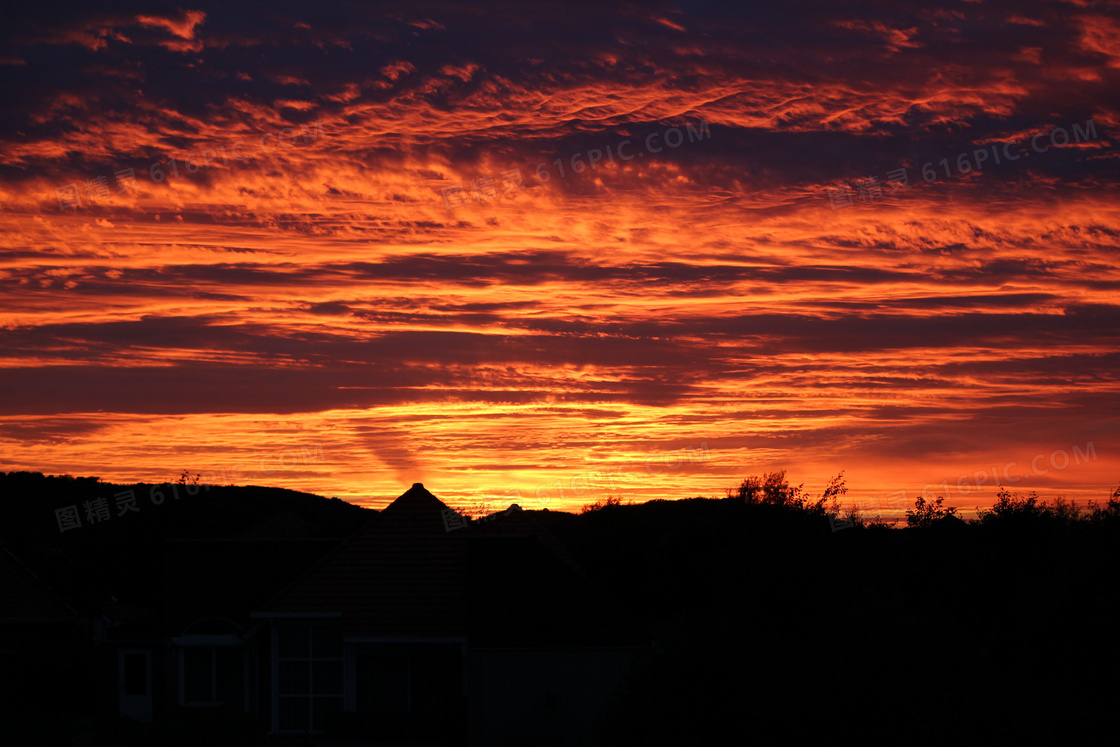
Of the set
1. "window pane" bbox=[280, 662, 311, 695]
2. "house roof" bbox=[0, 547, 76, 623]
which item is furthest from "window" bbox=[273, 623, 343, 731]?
"house roof" bbox=[0, 547, 76, 623]

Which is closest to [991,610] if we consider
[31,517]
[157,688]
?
[157,688]

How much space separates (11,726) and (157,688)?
750cm

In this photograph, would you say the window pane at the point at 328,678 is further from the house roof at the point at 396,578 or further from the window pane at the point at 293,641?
the house roof at the point at 396,578

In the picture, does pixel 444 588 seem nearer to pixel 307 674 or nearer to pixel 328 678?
pixel 328 678

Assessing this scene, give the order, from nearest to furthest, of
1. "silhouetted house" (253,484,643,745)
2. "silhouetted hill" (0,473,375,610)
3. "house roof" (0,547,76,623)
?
"silhouetted house" (253,484,643,745), "house roof" (0,547,76,623), "silhouetted hill" (0,473,375,610)

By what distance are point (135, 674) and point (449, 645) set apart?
48.4ft

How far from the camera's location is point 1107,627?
72.8 feet

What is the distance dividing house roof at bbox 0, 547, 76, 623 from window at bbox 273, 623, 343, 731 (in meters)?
13.8

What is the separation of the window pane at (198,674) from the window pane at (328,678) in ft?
16.1

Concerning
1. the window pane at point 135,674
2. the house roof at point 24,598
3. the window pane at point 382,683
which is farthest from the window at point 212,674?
the house roof at point 24,598

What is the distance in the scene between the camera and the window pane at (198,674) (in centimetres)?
2984

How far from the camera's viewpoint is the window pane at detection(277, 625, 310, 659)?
27.2 meters

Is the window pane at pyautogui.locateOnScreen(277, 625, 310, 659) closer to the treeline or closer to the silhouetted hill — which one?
the treeline

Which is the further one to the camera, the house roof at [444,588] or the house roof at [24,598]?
the house roof at [24,598]
